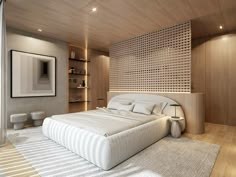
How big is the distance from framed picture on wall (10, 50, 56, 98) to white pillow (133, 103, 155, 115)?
2982mm

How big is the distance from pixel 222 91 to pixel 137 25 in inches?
132

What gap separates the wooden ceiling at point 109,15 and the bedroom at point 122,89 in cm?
2

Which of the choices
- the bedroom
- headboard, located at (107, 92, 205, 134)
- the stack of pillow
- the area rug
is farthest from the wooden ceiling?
the area rug

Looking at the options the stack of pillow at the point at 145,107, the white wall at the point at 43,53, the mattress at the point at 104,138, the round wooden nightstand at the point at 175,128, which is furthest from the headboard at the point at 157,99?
the white wall at the point at 43,53

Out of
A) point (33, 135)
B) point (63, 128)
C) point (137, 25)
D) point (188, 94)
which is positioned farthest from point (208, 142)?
point (33, 135)

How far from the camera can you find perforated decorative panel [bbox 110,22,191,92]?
3832 millimetres

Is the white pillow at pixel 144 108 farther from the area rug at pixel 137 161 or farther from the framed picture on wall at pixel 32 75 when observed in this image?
the framed picture on wall at pixel 32 75

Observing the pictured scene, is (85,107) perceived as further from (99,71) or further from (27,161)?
(27,161)

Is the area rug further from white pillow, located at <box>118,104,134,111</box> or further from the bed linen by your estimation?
white pillow, located at <box>118,104,134,111</box>

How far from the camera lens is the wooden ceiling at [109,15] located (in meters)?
2.89

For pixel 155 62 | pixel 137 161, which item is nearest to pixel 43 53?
pixel 155 62

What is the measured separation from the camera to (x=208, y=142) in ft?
10.0

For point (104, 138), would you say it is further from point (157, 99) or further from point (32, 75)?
point (32, 75)

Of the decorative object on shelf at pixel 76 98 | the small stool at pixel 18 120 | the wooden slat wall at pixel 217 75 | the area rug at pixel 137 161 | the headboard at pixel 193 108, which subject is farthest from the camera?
the decorative object on shelf at pixel 76 98
